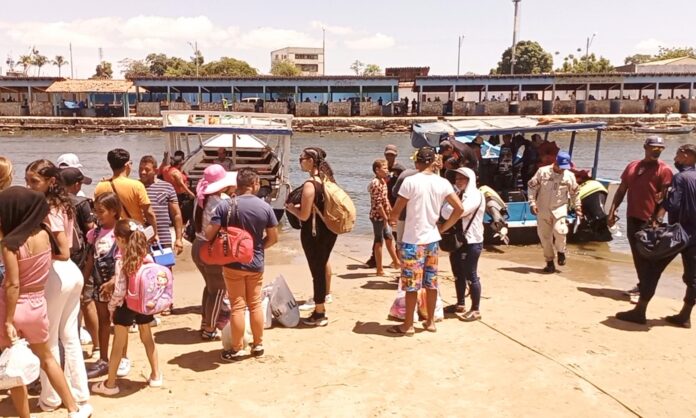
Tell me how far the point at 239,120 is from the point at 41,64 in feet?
332

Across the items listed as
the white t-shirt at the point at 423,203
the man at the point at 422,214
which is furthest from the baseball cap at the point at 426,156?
the white t-shirt at the point at 423,203

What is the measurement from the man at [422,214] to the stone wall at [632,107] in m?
51.6

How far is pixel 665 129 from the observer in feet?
142

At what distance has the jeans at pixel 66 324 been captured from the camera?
3.52 meters

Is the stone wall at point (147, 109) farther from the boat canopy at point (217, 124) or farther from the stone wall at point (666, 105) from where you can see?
the stone wall at point (666, 105)

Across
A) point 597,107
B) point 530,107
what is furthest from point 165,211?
point 597,107

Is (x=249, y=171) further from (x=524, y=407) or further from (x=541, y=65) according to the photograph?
(x=541, y=65)

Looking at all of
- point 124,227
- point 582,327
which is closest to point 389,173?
point 582,327

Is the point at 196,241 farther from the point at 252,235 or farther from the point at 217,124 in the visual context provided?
the point at 217,124

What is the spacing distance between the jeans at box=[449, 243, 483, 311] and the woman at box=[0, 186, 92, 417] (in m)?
3.48

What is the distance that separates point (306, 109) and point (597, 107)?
80.1 feet

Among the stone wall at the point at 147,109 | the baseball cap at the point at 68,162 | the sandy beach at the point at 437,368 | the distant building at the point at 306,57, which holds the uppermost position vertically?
the distant building at the point at 306,57

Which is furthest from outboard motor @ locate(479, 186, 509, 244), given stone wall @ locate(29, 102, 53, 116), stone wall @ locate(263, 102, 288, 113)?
stone wall @ locate(29, 102, 53, 116)

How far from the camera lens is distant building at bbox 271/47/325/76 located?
4742 inches
